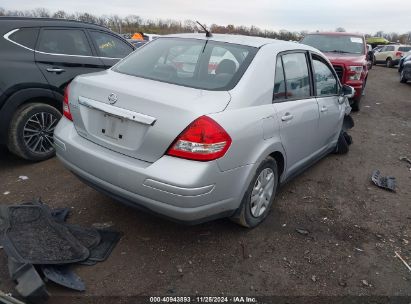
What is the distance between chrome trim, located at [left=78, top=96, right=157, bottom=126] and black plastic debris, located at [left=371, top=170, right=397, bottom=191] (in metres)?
3.37

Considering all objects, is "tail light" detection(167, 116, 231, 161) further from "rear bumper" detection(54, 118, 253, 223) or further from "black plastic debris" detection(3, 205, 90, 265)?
"black plastic debris" detection(3, 205, 90, 265)

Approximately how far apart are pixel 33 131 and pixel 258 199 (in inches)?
118

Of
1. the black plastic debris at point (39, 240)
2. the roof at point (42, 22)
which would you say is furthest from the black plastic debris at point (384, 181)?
the roof at point (42, 22)

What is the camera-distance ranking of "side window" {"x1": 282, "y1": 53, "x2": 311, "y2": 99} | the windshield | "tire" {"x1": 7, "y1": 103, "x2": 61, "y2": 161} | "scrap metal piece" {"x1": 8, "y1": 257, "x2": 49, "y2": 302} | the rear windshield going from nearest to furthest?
"scrap metal piece" {"x1": 8, "y1": 257, "x2": 49, "y2": 302}
the rear windshield
"side window" {"x1": 282, "y1": 53, "x2": 311, "y2": 99}
"tire" {"x1": 7, "y1": 103, "x2": 61, "y2": 161}
the windshield

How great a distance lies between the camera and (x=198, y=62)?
3.24 metres

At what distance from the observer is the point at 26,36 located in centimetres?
451

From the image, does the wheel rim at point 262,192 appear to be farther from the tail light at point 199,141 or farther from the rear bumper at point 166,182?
the tail light at point 199,141

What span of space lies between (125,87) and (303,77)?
1.99 metres

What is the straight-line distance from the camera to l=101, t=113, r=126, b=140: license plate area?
2.71 meters

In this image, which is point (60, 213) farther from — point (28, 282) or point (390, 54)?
point (390, 54)

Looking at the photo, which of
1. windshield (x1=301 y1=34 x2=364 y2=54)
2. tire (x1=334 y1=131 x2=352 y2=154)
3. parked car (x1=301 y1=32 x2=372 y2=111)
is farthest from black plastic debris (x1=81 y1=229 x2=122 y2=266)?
windshield (x1=301 y1=34 x2=364 y2=54)

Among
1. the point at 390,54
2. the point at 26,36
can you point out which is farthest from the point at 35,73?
the point at 390,54

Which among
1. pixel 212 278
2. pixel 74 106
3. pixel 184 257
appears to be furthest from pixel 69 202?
pixel 212 278

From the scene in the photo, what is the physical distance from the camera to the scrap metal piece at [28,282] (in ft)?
7.50
